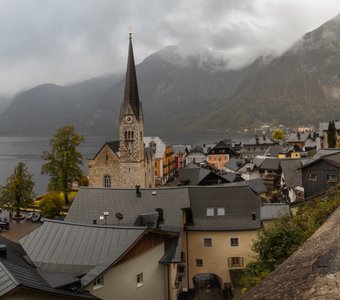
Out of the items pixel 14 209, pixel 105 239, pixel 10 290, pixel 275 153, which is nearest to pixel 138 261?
pixel 105 239

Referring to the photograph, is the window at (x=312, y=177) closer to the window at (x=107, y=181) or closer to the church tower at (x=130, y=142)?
the church tower at (x=130, y=142)

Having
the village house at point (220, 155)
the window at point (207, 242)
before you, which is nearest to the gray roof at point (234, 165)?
the village house at point (220, 155)

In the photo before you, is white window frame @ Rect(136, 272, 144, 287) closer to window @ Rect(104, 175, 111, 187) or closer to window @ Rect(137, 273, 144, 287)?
window @ Rect(137, 273, 144, 287)

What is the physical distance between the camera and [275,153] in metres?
91.6

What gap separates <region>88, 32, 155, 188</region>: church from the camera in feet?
182

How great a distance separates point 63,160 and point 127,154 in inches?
339

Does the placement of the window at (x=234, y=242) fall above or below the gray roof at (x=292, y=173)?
below

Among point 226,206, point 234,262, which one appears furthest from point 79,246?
point 226,206

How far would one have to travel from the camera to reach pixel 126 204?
29.0 metres

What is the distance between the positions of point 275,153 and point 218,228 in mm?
67605

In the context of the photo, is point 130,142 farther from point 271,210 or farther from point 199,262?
point 199,262

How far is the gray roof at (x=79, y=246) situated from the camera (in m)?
18.0

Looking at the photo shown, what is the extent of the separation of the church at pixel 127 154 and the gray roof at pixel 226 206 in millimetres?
25981

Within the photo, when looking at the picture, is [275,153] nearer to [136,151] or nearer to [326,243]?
[136,151]
